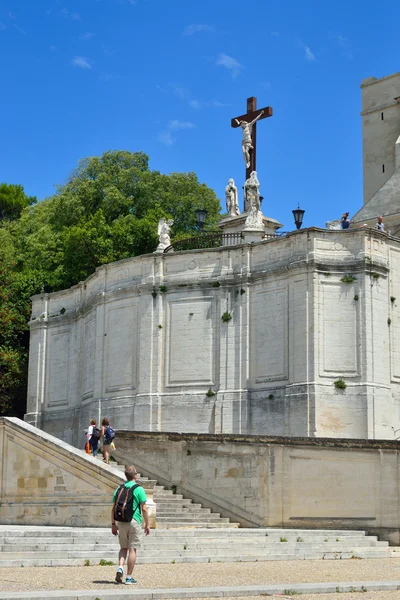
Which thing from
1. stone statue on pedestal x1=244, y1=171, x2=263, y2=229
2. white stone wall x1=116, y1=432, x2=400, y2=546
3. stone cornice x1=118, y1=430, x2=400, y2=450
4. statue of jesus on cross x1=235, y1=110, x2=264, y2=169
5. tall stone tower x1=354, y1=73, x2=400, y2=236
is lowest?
white stone wall x1=116, y1=432, x2=400, y2=546

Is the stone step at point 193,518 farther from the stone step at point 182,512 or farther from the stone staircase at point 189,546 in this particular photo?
the stone staircase at point 189,546

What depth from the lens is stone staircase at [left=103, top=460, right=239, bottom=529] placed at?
2330 centimetres

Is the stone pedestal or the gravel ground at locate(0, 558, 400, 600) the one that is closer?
the gravel ground at locate(0, 558, 400, 600)

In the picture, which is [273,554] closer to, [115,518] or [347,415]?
[115,518]

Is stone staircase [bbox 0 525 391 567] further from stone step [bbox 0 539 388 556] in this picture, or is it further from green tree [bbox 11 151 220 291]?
green tree [bbox 11 151 220 291]

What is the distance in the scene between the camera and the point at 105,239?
5434 cm

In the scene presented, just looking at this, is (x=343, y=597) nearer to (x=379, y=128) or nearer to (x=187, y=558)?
(x=187, y=558)

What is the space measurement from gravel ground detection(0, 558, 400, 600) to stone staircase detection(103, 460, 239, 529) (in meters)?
4.33

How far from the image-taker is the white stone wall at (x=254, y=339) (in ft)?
111

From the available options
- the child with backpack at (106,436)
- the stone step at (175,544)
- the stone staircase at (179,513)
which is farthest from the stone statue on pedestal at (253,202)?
the stone step at (175,544)

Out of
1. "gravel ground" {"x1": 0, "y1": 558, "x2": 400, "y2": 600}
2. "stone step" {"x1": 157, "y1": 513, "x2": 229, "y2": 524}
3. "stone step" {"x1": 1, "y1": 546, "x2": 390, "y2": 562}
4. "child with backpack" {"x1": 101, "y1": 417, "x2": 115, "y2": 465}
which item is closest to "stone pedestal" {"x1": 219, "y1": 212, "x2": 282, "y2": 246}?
"child with backpack" {"x1": 101, "y1": 417, "x2": 115, "y2": 465}

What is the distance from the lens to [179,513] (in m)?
24.1

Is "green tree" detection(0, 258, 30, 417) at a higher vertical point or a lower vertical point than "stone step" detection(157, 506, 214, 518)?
higher

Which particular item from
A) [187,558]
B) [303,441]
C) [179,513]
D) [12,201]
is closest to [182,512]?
[179,513]
